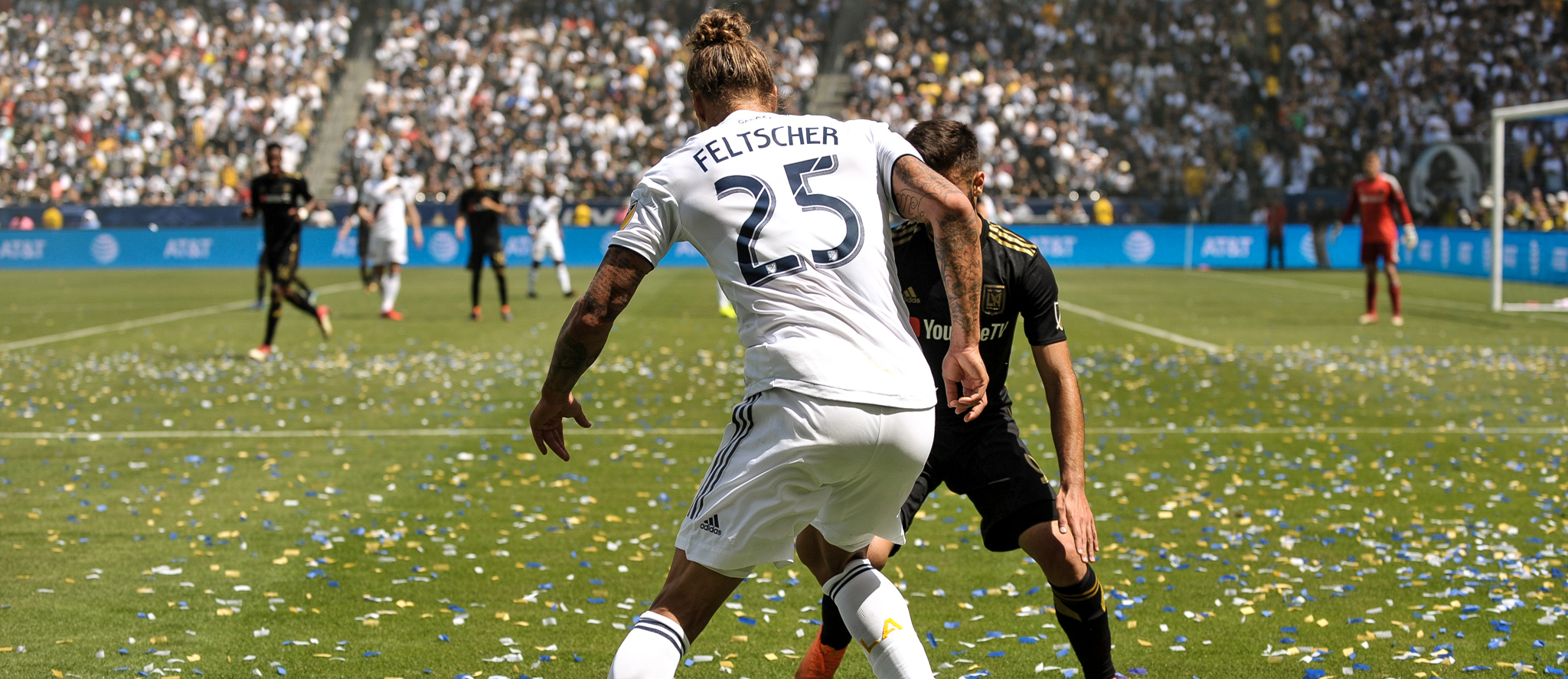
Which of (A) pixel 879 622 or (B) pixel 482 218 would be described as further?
(B) pixel 482 218

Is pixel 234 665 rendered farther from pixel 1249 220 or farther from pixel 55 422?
pixel 1249 220

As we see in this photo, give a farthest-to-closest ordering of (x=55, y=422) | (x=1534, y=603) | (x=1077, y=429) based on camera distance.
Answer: (x=55, y=422)
(x=1534, y=603)
(x=1077, y=429)

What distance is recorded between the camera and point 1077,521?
3.57 meters

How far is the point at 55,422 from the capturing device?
9.60 meters

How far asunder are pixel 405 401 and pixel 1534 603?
8039mm

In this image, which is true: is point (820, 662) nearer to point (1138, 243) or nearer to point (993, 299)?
point (993, 299)

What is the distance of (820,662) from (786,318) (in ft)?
4.52

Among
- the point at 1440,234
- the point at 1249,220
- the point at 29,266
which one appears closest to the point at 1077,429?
the point at 1440,234

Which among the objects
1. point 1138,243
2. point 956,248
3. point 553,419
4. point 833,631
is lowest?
point 833,631

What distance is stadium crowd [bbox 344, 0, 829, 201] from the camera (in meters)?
35.4

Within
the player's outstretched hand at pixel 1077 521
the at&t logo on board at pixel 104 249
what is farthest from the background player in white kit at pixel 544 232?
the player's outstretched hand at pixel 1077 521

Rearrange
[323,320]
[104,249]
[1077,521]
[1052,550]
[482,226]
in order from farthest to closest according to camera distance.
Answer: [104,249], [482,226], [323,320], [1052,550], [1077,521]

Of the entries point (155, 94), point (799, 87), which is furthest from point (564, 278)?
point (155, 94)

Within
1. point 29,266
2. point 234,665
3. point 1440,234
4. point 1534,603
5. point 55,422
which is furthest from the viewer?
point 29,266
